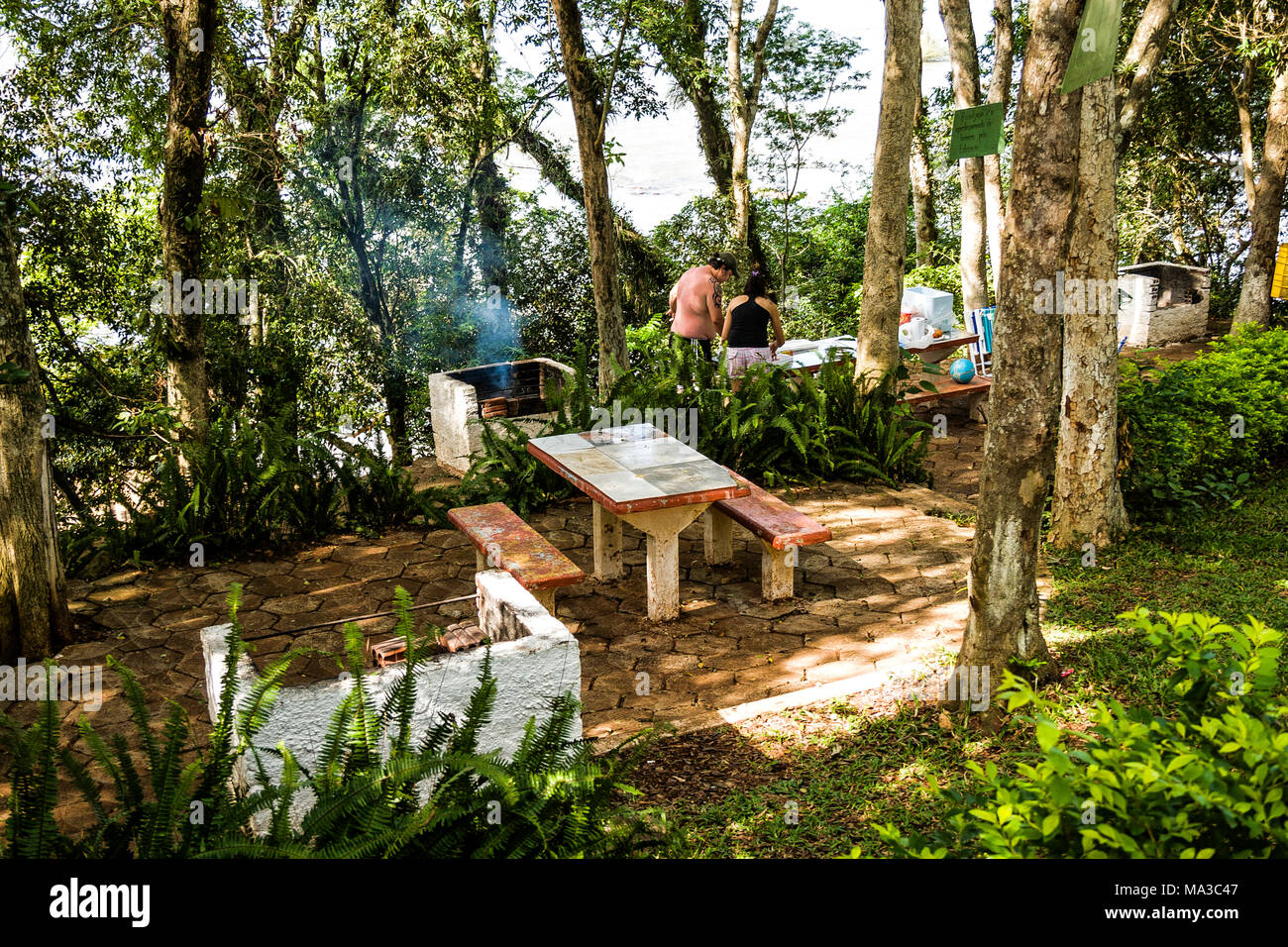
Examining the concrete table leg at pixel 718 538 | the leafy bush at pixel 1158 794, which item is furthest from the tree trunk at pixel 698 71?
the leafy bush at pixel 1158 794

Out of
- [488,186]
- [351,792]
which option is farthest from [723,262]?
[351,792]

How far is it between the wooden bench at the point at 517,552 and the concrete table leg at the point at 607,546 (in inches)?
22.9

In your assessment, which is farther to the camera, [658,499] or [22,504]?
[658,499]

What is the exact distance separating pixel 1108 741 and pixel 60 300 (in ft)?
38.4

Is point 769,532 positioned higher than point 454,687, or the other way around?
point 769,532

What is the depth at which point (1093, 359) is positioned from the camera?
6.63 metres

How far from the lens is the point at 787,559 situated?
642cm

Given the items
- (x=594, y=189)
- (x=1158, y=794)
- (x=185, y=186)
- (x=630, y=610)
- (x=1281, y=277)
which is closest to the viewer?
(x=1158, y=794)
